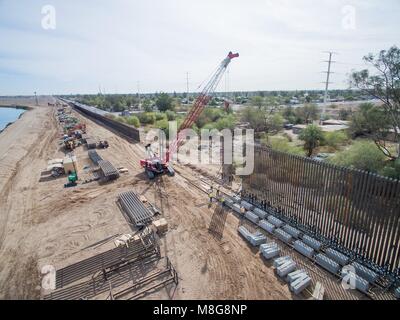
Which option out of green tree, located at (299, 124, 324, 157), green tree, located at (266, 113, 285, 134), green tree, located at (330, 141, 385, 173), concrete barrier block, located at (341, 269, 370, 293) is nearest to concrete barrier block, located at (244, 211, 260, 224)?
concrete barrier block, located at (341, 269, 370, 293)

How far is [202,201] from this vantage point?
1477 centimetres

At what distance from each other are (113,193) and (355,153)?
64.0 feet

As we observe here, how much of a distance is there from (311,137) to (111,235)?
24143 millimetres

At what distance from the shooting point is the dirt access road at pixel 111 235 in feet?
27.3

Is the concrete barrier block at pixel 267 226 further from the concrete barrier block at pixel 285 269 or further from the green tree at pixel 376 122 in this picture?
the green tree at pixel 376 122

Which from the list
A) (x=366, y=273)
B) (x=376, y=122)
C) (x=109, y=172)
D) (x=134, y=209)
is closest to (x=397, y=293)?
(x=366, y=273)

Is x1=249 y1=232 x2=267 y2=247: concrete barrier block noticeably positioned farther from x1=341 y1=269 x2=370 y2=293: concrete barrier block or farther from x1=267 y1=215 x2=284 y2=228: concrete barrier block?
x1=341 y1=269 x2=370 y2=293: concrete barrier block

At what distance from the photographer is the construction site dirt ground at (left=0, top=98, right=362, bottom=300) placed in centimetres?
832

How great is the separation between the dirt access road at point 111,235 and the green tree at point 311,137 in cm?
1531

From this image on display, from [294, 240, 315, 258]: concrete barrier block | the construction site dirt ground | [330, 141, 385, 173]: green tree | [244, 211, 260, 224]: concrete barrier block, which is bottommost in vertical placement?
the construction site dirt ground

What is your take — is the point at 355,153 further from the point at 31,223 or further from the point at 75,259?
the point at 31,223

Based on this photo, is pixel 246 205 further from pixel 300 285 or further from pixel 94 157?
pixel 94 157

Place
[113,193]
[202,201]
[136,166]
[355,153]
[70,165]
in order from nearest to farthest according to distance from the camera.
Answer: [202,201] → [113,193] → [355,153] → [70,165] → [136,166]
